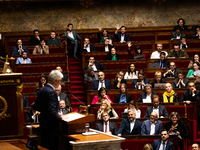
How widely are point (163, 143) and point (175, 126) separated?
0.51 m

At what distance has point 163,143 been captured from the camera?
4031 millimetres

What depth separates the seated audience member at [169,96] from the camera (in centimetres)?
526

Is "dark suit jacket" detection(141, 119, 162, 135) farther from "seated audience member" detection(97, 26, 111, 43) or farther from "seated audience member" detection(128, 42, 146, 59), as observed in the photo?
"seated audience member" detection(97, 26, 111, 43)

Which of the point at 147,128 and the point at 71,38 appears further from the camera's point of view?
the point at 71,38

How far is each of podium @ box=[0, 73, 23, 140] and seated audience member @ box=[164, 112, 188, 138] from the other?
2181 millimetres

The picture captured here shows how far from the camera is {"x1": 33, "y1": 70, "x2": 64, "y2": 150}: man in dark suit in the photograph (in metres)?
2.51

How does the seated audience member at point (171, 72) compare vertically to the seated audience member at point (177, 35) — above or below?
below

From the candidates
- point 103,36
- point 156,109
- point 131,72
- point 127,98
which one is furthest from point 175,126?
point 103,36

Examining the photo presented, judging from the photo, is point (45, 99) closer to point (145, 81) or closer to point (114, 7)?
point (145, 81)

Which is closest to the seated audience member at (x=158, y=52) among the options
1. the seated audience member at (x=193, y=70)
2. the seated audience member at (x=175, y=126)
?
the seated audience member at (x=193, y=70)

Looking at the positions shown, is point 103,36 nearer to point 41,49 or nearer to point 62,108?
point 41,49

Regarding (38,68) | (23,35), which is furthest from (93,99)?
(23,35)

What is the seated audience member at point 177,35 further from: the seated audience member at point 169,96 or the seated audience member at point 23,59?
the seated audience member at point 23,59

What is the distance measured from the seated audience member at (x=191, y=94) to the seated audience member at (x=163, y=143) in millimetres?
1328
